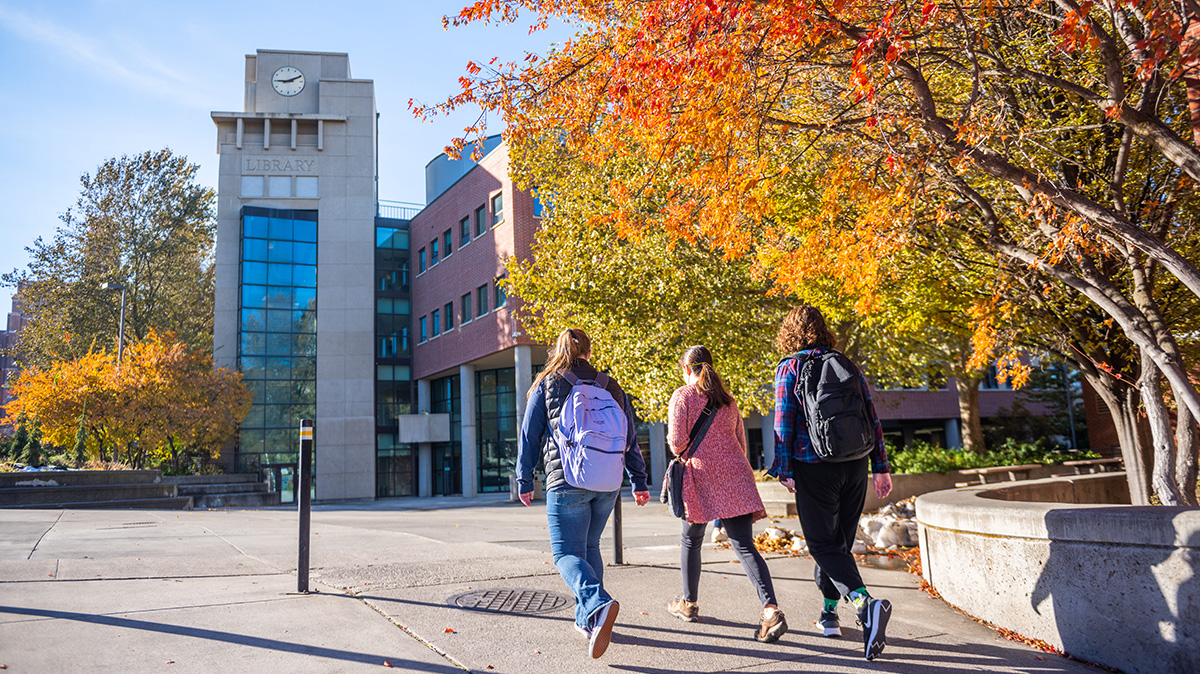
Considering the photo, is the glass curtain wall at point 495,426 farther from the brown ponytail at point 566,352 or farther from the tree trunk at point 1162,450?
the brown ponytail at point 566,352

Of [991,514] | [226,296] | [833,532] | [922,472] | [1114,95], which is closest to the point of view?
[833,532]

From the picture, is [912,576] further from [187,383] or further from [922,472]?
[187,383]

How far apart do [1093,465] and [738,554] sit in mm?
15990

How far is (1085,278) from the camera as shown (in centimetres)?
701

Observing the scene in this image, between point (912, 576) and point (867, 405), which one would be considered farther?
point (912, 576)

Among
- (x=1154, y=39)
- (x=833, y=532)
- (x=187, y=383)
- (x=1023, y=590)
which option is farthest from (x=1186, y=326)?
(x=187, y=383)

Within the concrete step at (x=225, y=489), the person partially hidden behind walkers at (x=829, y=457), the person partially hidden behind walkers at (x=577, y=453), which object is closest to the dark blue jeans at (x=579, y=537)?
the person partially hidden behind walkers at (x=577, y=453)

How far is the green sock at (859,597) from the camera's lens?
4215 mm

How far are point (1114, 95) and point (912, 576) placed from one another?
13.6 feet

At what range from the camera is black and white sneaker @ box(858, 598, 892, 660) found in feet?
13.3

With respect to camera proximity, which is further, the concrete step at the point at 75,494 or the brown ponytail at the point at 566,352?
the concrete step at the point at 75,494

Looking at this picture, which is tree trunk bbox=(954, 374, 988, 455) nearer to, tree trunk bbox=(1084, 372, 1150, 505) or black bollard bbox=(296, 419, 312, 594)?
tree trunk bbox=(1084, 372, 1150, 505)

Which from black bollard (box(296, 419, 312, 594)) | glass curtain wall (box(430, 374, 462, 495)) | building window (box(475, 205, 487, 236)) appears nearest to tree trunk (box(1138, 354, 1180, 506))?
black bollard (box(296, 419, 312, 594))

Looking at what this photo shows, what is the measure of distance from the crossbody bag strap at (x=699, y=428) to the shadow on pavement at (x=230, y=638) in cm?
192
